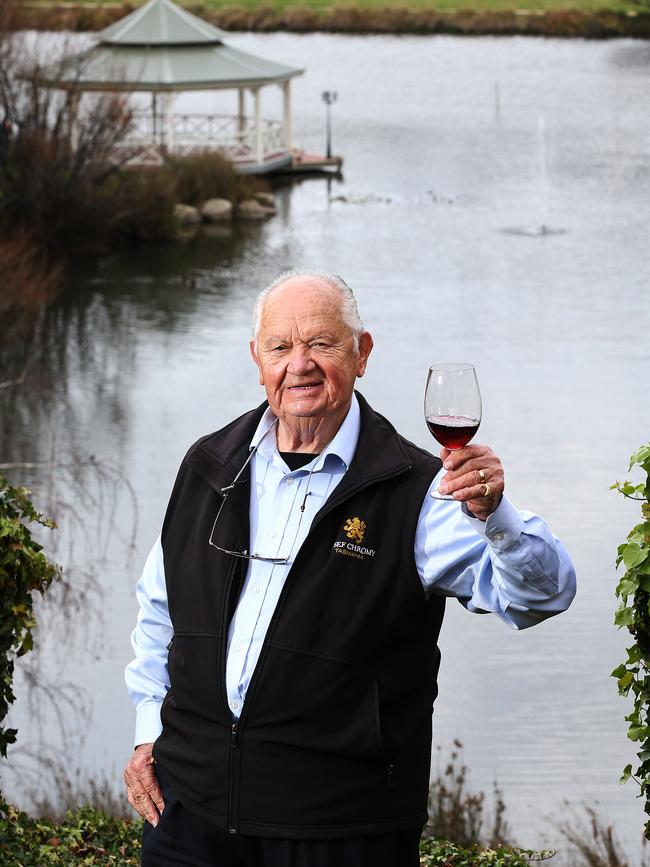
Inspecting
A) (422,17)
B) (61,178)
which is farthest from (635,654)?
(422,17)

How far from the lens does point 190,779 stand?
9.34 ft

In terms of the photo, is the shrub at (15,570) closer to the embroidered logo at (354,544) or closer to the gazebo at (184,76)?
the embroidered logo at (354,544)

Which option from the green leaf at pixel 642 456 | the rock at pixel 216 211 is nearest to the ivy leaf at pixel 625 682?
the green leaf at pixel 642 456

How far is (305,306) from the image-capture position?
2926 mm

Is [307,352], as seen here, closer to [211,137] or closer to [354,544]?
[354,544]

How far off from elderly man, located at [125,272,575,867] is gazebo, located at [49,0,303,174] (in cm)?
2575

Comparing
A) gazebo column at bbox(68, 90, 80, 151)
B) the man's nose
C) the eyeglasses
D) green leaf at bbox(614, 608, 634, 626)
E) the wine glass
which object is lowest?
green leaf at bbox(614, 608, 634, 626)

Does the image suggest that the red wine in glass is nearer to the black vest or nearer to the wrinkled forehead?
the black vest

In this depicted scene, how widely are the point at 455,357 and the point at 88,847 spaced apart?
14749 millimetres

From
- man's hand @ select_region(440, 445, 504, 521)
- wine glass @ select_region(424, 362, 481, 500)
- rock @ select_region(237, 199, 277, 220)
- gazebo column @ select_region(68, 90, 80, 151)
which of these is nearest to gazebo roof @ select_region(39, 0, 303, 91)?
rock @ select_region(237, 199, 277, 220)

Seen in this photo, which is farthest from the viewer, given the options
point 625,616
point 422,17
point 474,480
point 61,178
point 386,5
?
point 386,5

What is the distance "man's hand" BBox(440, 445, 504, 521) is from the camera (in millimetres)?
2473

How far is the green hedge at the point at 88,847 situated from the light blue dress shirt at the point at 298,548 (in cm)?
152

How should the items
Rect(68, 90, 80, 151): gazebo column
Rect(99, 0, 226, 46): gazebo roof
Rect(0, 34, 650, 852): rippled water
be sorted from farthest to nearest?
1. Rect(99, 0, 226, 46): gazebo roof
2. Rect(68, 90, 80, 151): gazebo column
3. Rect(0, 34, 650, 852): rippled water
